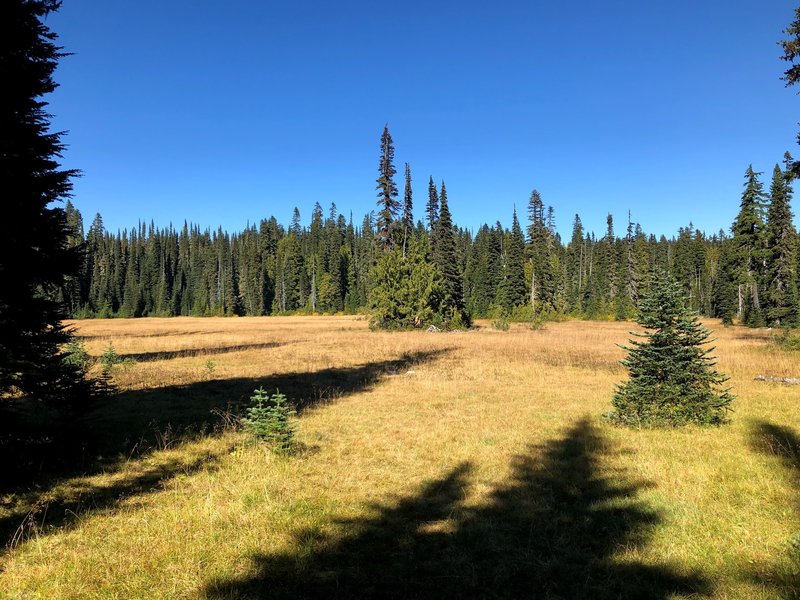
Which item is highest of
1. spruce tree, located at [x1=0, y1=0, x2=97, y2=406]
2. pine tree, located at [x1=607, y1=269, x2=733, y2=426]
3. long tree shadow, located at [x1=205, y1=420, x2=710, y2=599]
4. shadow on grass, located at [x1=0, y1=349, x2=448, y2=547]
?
spruce tree, located at [x1=0, y1=0, x2=97, y2=406]

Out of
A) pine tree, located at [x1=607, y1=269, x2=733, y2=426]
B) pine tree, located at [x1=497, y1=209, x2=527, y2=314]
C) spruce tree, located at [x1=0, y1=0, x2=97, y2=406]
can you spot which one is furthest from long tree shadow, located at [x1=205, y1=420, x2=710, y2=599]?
pine tree, located at [x1=497, y1=209, x2=527, y2=314]

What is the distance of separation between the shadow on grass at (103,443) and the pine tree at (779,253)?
149 feet

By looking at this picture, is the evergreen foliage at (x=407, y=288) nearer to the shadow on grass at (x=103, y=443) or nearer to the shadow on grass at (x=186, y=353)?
the shadow on grass at (x=186, y=353)

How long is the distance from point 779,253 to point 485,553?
172 ft

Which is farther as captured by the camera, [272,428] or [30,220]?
[272,428]

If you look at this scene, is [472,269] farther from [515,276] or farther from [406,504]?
[406,504]

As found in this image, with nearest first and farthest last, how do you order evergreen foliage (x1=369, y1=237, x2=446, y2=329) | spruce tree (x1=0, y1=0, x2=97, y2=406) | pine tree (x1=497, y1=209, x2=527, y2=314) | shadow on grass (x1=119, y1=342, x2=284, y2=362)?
spruce tree (x1=0, y1=0, x2=97, y2=406) → shadow on grass (x1=119, y1=342, x2=284, y2=362) → evergreen foliage (x1=369, y1=237, x2=446, y2=329) → pine tree (x1=497, y1=209, x2=527, y2=314)

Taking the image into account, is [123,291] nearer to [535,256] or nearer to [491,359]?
[535,256]

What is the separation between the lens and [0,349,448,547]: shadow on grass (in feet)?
19.6

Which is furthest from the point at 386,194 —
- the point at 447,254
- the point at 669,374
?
the point at 669,374

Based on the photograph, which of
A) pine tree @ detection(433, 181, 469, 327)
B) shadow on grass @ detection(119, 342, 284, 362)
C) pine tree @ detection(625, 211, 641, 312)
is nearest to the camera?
shadow on grass @ detection(119, 342, 284, 362)

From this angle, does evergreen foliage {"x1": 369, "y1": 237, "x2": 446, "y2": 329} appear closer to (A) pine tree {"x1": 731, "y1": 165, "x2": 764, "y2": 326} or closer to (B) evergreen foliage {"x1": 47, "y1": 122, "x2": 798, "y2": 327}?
(B) evergreen foliage {"x1": 47, "y1": 122, "x2": 798, "y2": 327}

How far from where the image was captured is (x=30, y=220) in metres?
7.27

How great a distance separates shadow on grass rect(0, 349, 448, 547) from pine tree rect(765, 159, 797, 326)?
1790 inches
